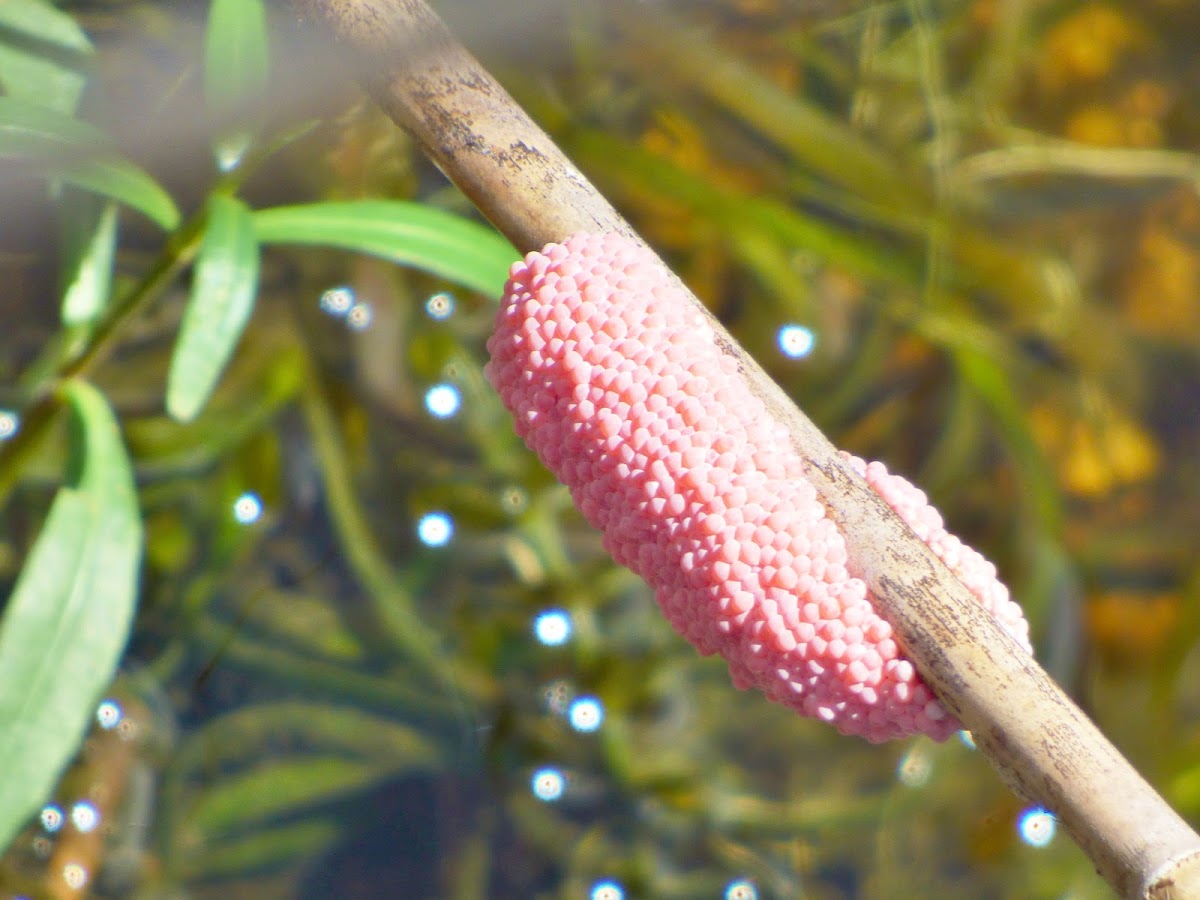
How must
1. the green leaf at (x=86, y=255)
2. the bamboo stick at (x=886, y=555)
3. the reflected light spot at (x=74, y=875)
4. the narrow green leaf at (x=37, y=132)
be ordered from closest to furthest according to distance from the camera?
the bamboo stick at (x=886, y=555)
the narrow green leaf at (x=37, y=132)
the green leaf at (x=86, y=255)
the reflected light spot at (x=74, y=875)

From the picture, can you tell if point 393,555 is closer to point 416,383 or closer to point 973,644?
point 416,383

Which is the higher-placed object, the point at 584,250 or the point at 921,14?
the point at 584,250

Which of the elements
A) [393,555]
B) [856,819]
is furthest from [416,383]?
[856,819]

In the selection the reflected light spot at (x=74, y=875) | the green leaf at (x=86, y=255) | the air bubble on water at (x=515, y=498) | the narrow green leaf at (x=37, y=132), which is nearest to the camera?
the narrow green leaf at (x=37, y=132)

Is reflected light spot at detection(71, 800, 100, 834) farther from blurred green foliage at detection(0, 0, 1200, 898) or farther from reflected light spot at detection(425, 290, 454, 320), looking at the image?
reflected light spot at detection(425, 290, 454, 320)

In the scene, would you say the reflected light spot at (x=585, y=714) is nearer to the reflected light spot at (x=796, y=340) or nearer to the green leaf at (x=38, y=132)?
the reflected light spot at (x=796, y=340)

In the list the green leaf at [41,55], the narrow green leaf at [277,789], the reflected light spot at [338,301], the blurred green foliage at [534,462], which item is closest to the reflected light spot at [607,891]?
the blurred green foliage at [534,462]
